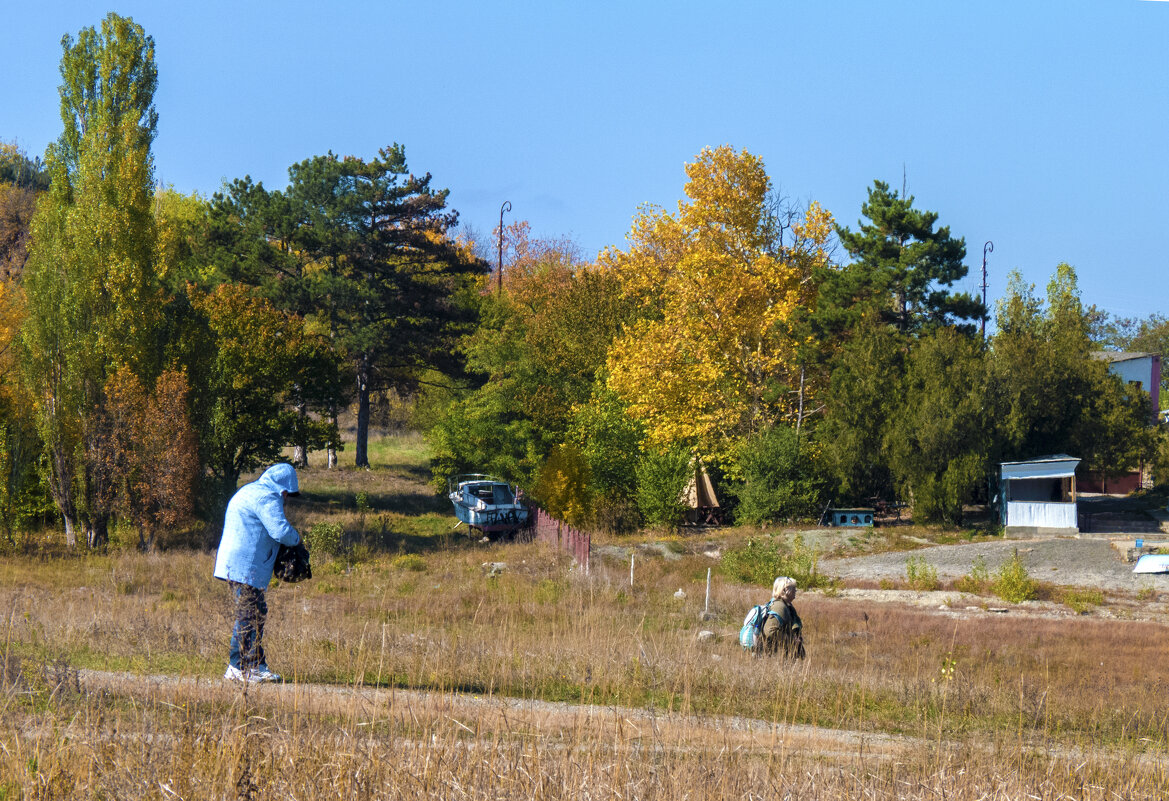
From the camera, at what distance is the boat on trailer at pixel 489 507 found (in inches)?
1361

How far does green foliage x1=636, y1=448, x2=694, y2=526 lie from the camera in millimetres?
35969

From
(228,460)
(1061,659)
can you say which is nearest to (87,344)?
(228,460)

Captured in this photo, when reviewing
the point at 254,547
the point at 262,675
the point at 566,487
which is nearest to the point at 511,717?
the point at 262,675

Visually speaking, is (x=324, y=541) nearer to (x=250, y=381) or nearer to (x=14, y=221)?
(x=250, y=381)

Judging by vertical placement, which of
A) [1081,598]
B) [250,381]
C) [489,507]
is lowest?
[1081,598]

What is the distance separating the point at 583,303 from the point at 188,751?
38720 millimetres

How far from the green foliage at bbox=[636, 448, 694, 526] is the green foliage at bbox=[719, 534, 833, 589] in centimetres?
833

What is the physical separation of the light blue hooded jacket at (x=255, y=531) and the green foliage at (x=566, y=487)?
1113 inches

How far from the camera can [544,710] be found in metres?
6.95

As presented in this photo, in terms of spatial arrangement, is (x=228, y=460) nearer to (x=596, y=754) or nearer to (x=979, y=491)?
(x=979, y=491)

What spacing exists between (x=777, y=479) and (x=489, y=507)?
9.98 metres

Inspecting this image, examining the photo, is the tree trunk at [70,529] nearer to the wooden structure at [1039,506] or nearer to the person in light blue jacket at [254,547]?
the person in light blue jacket at [254,547]

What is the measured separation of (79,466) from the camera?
28.0m

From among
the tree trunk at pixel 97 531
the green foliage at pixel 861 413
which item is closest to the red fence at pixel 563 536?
the green foliage at pixel 861 413
